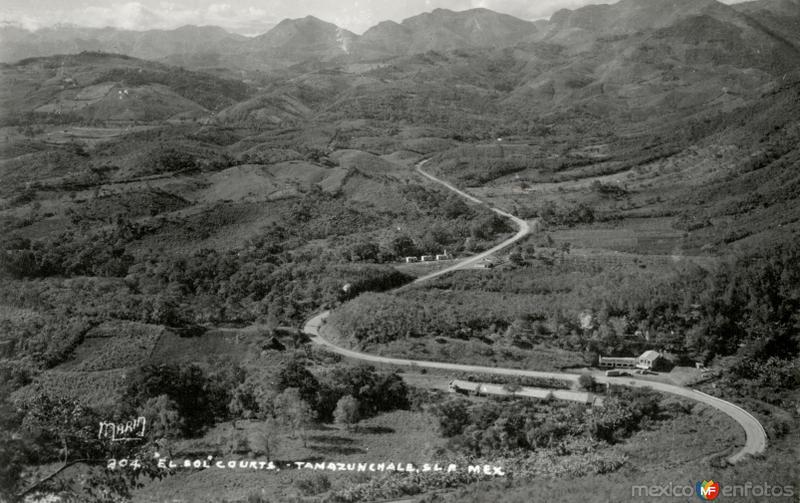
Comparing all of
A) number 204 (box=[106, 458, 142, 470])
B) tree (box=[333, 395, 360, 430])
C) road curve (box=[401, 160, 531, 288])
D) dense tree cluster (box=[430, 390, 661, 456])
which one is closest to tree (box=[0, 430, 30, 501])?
number 204 (box=[106, 458, 142, 470])

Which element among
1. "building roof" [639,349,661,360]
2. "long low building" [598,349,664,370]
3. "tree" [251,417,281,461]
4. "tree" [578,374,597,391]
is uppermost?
"building roof" [639,349,661,360]

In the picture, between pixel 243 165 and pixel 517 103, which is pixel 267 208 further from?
pixel 517 103

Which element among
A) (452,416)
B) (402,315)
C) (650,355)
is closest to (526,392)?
(452,416)

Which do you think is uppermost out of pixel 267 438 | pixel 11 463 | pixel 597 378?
pixel 597 378

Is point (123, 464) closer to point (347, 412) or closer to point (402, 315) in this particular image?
point (347, 412)

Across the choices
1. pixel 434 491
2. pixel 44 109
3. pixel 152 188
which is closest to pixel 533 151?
pixel 152 188

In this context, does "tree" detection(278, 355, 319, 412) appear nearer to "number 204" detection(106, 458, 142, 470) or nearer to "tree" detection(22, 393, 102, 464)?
"number 204" detection(106, 458, 142, 470)
